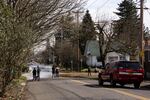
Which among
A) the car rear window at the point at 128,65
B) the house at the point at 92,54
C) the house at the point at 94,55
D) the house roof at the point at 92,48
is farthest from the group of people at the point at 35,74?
the house at the point at 92,54

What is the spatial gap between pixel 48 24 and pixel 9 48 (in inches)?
487

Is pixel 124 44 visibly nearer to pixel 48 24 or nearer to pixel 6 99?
pixel 48 24

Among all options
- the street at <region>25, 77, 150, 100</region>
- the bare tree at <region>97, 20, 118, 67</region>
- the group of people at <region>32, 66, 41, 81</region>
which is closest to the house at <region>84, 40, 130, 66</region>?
the bare tree at <region>97, 20, 118, 67</region>

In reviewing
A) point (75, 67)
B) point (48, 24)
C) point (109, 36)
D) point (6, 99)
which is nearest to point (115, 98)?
point (6, 99)

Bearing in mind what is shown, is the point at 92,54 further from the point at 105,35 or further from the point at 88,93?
the point at 88,93

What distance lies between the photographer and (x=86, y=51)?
11050cm

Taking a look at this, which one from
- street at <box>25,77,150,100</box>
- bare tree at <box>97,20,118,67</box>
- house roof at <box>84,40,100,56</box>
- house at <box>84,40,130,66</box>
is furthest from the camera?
house roof at <box>84,40,100,56</box>

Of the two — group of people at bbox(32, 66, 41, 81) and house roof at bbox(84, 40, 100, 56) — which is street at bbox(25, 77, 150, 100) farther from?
house roof at bbox(84, 40, 100, 56)

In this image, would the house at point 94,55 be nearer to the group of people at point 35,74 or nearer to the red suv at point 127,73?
the group of people at point 35,74

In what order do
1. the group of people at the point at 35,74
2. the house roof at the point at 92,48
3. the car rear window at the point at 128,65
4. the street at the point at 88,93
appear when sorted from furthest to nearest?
the house roof at the point at 92,48 < the group of people at the point at 35,74 < the car rear window at the point at 128,65 < the street at the point at 88,93

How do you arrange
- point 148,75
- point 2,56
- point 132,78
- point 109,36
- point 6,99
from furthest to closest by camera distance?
point 109,36
point 148,75
point 132,78
point 6,99
point 2,56

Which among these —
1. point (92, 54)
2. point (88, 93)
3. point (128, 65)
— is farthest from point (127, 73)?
point (92, 54)

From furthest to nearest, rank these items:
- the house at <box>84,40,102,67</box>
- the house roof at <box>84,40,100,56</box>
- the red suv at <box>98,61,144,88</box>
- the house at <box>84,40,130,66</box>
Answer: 1. the house at <box>84,40,102,67</box>
2. the house roof at <box>84,40,100,56</box>
3. the house at <box>84,40,130,66</box>
4. the red suv at <box>98,61,144,88</box>

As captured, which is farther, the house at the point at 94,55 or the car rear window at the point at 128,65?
the house at the point at 94,55
